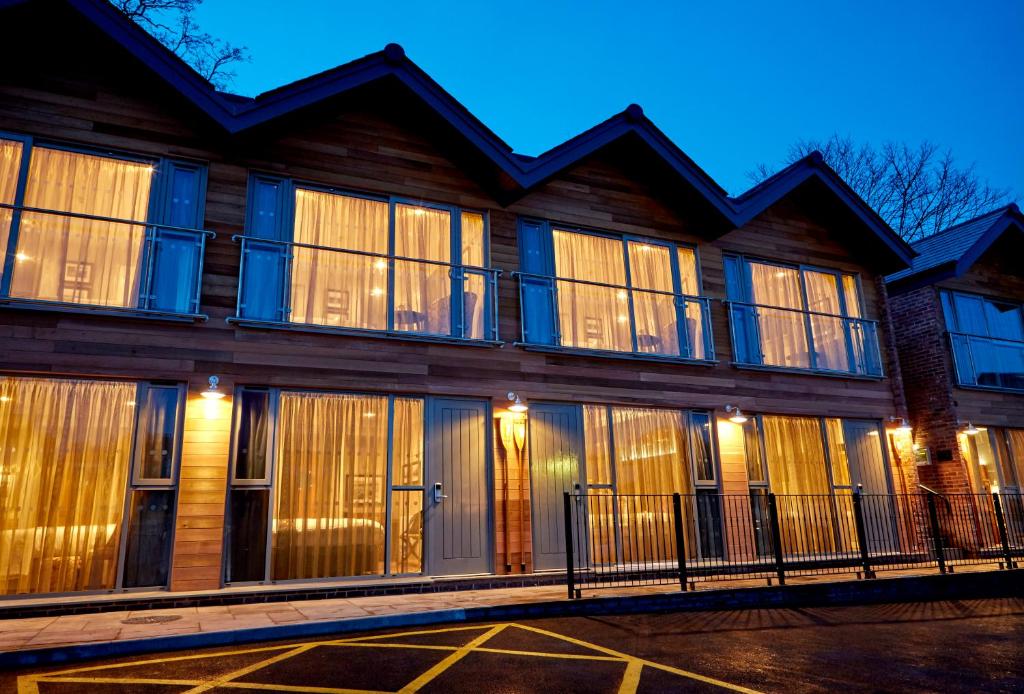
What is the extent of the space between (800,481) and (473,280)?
21.8 feet

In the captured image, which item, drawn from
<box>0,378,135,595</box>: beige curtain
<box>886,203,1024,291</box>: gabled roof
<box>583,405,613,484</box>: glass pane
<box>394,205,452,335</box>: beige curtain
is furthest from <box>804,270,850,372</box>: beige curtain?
<box>0,378,135,595</box>: beige curtain

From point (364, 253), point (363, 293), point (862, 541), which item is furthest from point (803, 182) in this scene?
point (363, 293)

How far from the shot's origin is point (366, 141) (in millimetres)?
10719

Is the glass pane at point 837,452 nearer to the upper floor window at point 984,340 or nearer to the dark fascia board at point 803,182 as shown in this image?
the upper floor window at point 984,340

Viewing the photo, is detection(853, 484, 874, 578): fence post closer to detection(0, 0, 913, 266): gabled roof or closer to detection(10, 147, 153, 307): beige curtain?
detection(0, 0, 913, 266): gabled roof

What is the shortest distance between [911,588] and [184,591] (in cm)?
898

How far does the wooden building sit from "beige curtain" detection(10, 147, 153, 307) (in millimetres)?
29

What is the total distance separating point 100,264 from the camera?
28.8ft

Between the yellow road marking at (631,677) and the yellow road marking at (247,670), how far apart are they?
2684mm

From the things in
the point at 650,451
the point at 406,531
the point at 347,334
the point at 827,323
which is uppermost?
the point at 827,323

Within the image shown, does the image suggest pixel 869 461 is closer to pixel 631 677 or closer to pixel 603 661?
pixel 603 661

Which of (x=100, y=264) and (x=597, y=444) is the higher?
(x=100, y=264)

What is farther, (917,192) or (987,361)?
(917,192)

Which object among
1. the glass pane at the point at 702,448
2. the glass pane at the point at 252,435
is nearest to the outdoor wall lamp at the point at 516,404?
the glass pane at the point at 702,448
